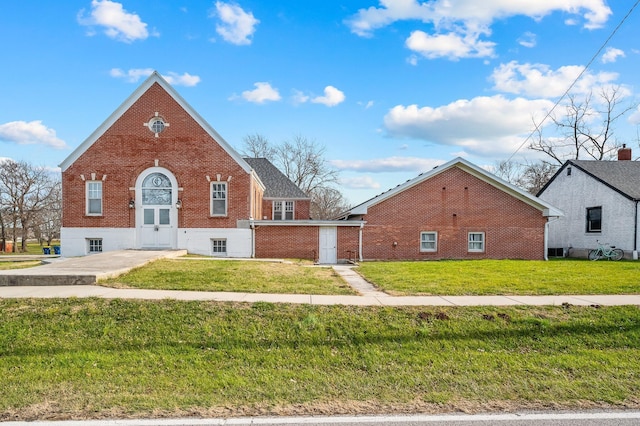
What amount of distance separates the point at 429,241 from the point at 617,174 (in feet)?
43.9

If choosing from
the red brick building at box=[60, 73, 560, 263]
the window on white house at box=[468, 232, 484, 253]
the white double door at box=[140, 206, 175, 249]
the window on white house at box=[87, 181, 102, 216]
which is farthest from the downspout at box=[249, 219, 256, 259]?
the window on white house at box=[468, 232, 484, 253]

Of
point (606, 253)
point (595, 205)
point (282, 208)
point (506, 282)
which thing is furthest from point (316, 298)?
point (595, 205)

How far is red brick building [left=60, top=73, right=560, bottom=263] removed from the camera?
22.7 m

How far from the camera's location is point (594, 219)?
26859 mm

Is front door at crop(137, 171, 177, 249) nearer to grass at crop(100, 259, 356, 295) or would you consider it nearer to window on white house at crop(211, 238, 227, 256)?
window on white house at crop(211, 238, 227, 256)

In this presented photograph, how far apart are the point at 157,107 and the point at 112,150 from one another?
326 cm

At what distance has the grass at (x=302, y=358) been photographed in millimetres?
4926

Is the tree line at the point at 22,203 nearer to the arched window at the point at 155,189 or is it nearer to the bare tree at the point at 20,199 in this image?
the bare tree at the point at 20,199

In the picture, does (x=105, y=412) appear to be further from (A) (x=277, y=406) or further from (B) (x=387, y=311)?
(B) (x=387, y=311)

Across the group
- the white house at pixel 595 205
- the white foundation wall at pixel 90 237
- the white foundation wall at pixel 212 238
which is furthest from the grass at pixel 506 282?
the white foundation wall at pixel 90 237

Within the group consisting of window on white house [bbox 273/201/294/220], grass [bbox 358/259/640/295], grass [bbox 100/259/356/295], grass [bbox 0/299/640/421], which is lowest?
grass [bbox 0/299/640/421]

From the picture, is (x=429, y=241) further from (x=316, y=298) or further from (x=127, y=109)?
(x=127, y=109)

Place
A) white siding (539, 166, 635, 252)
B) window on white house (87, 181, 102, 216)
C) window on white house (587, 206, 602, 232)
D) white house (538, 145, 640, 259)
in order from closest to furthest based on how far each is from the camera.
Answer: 1. window on white house (87, 181, 102, 216)
2. white house (538, 145, 640, 259)
3. white siding (539, 166, 635, 252)
4. window on white house (587, 206, 602, 232)

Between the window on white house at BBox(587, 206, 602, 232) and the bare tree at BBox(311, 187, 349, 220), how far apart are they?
1382 inches
